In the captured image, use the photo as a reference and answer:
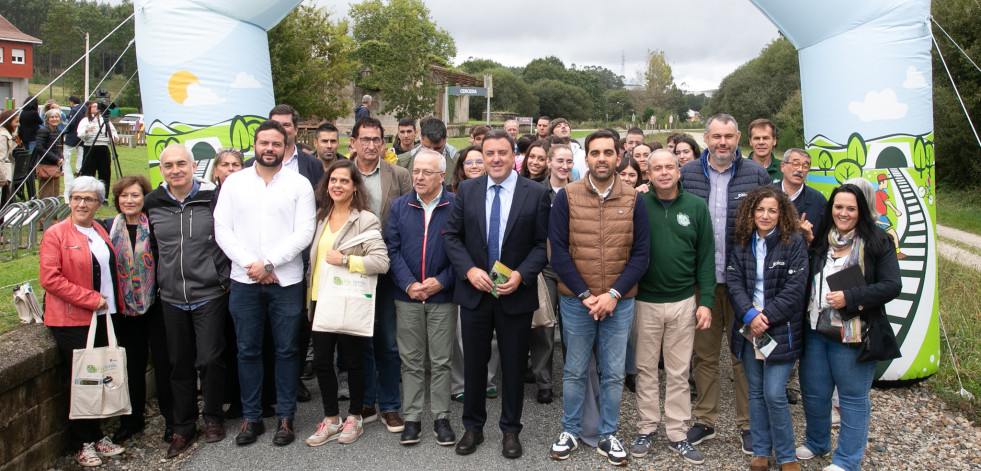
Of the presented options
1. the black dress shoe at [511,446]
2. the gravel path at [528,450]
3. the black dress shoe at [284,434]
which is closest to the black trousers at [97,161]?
the gravel path at [528,450]

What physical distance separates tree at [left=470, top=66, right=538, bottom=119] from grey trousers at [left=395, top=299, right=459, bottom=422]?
185 ft

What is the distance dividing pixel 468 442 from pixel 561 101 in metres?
64.5

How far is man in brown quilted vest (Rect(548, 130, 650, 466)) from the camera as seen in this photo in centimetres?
413

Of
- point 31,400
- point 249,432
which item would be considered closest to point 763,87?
point 249,432

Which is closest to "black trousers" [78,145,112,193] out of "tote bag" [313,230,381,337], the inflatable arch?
the inflatable arch

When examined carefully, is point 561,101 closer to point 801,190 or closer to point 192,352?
point 801,190

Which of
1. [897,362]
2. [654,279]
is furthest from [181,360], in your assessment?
[897,362]

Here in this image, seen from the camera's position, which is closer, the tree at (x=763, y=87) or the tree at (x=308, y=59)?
the tree at (x=308, y=59)

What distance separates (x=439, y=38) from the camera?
43.5 metres

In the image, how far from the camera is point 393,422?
15.3 ft

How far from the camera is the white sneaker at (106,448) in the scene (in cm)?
432

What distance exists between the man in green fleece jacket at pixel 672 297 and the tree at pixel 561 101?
6289 cm

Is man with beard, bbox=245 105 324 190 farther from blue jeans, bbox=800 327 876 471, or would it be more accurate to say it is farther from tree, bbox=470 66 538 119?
tree, bbox=470 66 538 119

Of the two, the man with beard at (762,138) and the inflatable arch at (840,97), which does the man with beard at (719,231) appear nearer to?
Answer: the man with beard at (762,138)
